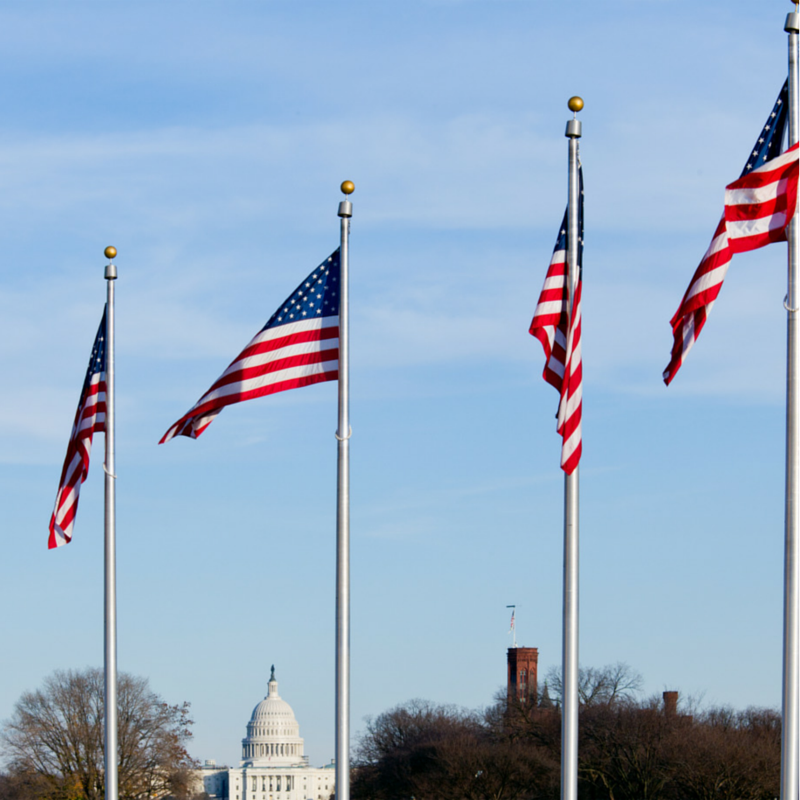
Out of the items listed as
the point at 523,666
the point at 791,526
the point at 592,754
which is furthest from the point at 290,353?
the point at 523,666

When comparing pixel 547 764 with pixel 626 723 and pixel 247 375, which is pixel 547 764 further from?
pixel 247 375

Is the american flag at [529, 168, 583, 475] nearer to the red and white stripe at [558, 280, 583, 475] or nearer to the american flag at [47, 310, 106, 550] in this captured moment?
the red and white stripe at [558, 280, 583, 475]

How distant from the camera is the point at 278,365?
23.3m

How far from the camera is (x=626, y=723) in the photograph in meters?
93.5

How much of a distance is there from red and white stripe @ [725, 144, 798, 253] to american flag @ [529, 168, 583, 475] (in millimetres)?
2490

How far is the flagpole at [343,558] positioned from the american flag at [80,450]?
19.5 ft

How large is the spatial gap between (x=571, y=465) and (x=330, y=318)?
4.80 meters

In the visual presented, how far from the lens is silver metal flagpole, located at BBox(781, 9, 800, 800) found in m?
19.5

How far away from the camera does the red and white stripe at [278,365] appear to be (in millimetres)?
23172

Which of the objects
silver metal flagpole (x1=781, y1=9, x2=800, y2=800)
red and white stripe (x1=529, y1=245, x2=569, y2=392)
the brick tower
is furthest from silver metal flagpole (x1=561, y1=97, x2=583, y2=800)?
the brick tower

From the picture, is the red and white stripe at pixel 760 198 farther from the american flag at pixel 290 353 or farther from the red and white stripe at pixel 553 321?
the american flag at pixel 290 353

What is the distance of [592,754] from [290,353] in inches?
2977

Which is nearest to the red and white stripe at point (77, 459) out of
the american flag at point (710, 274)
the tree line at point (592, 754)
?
the american flag at point (710, 274)

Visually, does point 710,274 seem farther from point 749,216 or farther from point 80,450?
point 80,450
